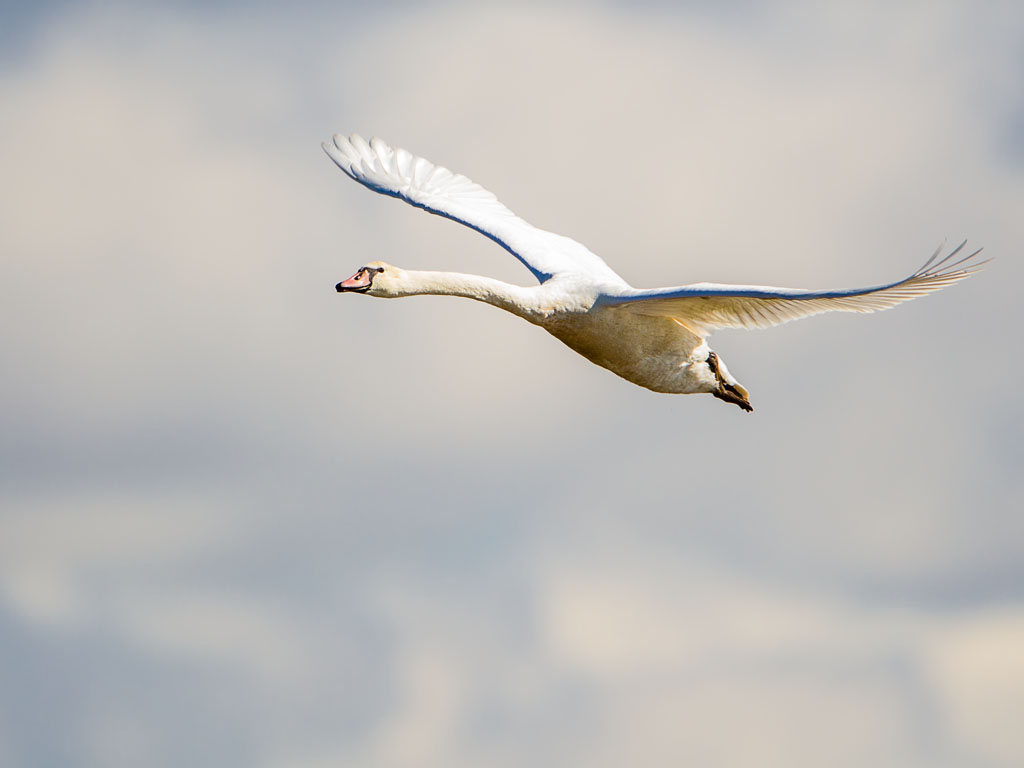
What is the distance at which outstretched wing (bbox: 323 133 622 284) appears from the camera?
21.2 m

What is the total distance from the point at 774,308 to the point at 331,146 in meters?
8.46

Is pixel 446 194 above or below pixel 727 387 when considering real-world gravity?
above

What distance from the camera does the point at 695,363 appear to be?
1930cm

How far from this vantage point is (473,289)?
59.7ft

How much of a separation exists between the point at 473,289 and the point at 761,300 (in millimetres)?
3203

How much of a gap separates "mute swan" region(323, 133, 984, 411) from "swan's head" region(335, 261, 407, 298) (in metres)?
0.01

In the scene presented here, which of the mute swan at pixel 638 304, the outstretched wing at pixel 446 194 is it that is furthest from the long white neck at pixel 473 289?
the outstretched wing at pixel 446 194

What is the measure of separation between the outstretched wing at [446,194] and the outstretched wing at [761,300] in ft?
8.25

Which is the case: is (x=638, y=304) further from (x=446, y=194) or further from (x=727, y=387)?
(x=446, y=194)

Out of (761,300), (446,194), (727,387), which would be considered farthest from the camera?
(446,194)

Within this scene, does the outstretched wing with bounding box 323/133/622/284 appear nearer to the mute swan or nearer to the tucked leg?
the mute swan

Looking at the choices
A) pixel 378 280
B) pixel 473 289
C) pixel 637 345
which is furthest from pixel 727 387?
pixel 378 280

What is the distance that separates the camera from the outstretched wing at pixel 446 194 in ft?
69.4

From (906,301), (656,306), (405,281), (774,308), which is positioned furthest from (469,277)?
(906,301)
